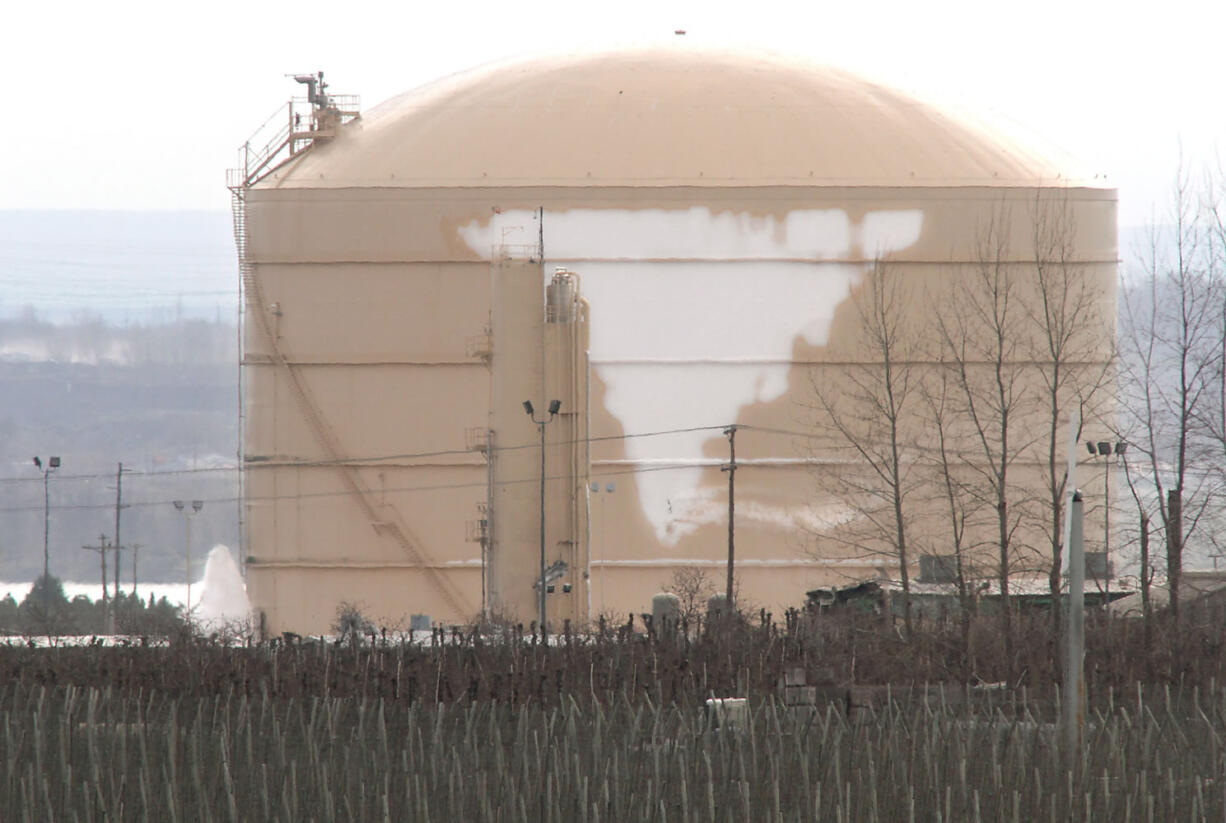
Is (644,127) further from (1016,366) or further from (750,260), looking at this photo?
(1016,366)

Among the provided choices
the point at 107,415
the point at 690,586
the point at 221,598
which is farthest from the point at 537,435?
the point at 107,415

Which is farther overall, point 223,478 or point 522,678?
point 223,478

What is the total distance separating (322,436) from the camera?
1351 inches

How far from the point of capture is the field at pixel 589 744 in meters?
13.4

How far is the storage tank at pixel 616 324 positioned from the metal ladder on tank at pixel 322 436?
0.05 metres

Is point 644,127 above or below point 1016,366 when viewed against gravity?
above

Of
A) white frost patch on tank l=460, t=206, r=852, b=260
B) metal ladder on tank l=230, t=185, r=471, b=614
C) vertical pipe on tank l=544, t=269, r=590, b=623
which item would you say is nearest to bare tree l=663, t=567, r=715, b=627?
vertical pipe on tank l=544, t=269, r=590, b=623

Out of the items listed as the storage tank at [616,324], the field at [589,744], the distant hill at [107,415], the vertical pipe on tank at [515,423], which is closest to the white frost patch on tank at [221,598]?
the storage tank at [616,324]

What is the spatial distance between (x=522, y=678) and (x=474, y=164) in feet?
53.2

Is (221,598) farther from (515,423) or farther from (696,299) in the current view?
(696,299)

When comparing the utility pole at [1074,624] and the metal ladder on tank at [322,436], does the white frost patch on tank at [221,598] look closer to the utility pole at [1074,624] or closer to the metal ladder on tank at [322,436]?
the metal ladder on tank at [322,436]

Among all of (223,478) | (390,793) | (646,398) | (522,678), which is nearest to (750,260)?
(646,398)

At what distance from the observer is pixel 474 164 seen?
34.1 meters

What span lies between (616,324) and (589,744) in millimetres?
17916
